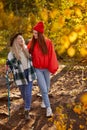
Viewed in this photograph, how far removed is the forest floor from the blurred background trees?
2.98ft

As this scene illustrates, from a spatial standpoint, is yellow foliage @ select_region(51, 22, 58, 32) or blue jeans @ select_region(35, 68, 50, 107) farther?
yellow foliage @ select_region(51, 22, 58, 32)

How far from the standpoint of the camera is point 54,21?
12.0 meters

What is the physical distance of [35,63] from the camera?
266 inches

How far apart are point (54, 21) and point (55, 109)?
515 centimetres

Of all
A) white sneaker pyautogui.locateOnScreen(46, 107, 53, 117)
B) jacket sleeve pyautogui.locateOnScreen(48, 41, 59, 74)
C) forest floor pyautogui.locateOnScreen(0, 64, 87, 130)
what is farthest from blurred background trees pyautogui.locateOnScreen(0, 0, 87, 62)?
white sneaker pyautogui.locateOnScreen(46, 107, 53, 117)

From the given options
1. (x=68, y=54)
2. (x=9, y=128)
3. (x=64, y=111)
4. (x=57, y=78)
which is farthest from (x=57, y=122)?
(x=68, y=54)

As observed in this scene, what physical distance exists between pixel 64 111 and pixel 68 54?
6720 millimetres

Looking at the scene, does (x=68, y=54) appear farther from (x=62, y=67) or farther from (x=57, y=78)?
(x=57, y=78)

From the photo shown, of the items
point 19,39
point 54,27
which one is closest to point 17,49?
point 19,39

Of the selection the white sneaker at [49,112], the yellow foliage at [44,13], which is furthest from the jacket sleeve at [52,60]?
the yellow foliage at [44,13]

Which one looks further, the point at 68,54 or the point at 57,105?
the point at 68,54

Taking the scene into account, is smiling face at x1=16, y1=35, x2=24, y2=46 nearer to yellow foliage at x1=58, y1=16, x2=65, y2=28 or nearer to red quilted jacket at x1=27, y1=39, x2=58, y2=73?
red quilted jacket at x1=27, y1=39, x2=58, y2=73

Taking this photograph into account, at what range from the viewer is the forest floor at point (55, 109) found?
682 cm

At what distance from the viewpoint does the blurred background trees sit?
994cm
